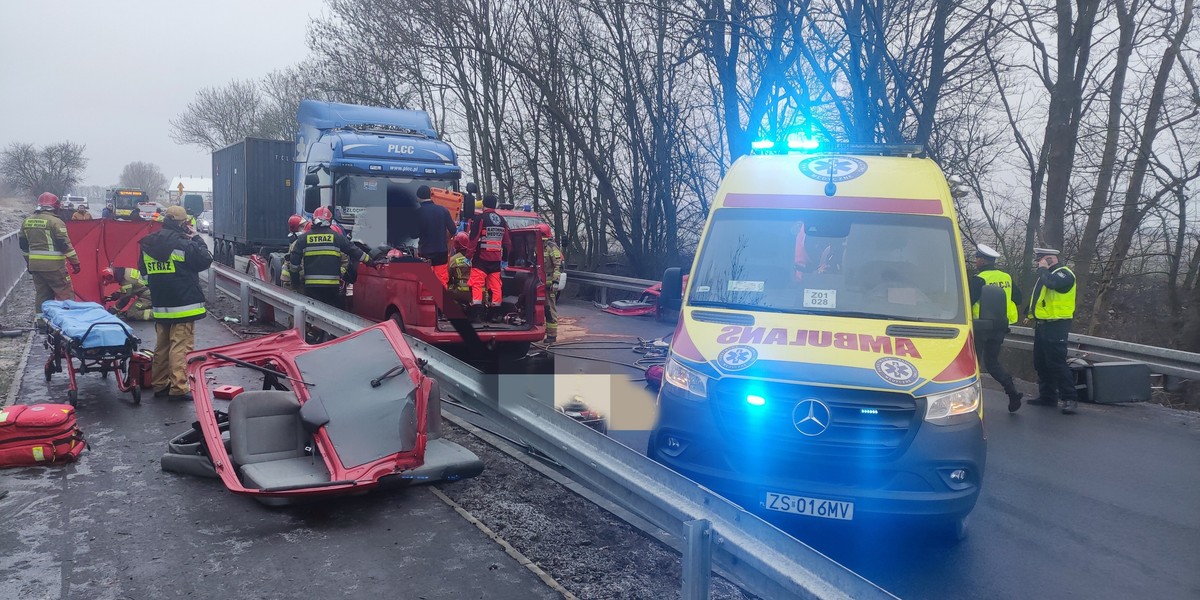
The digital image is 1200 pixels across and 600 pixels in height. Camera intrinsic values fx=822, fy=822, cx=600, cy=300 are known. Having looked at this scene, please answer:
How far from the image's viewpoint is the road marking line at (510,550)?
409cm

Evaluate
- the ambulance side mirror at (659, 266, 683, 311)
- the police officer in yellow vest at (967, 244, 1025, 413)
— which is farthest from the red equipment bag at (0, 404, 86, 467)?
the police officer in yellow vest at (967, 244, 1025, 413)

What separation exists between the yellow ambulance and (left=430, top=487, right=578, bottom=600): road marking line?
1.01 metres

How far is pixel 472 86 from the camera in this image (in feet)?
88.8

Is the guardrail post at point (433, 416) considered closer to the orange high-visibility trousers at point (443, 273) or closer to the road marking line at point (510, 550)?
the road marking line at point (510, 550)

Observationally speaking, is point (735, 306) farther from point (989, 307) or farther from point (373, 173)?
point (373, 173)

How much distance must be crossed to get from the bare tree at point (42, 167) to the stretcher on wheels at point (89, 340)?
199 ft

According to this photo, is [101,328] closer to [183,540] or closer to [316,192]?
[183,540]

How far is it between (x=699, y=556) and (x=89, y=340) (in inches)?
264

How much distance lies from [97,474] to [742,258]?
15.4 ft

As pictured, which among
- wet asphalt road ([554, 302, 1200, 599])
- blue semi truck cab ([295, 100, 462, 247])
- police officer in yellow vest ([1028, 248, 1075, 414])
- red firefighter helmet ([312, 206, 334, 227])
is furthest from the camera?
blue semi truck cab ([295, 100, 462, 247])

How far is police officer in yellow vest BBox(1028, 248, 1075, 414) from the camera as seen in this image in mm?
9242

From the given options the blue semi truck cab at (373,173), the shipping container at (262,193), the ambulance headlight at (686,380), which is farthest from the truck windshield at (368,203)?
the ambulance headlight at (686,380)

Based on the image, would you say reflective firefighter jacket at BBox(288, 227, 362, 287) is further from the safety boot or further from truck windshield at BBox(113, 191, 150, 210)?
truck windshield at BBox(113, 191, 150, 210)

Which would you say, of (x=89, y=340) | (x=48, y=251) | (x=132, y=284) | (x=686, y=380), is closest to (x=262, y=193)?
(x=132, y=284)
